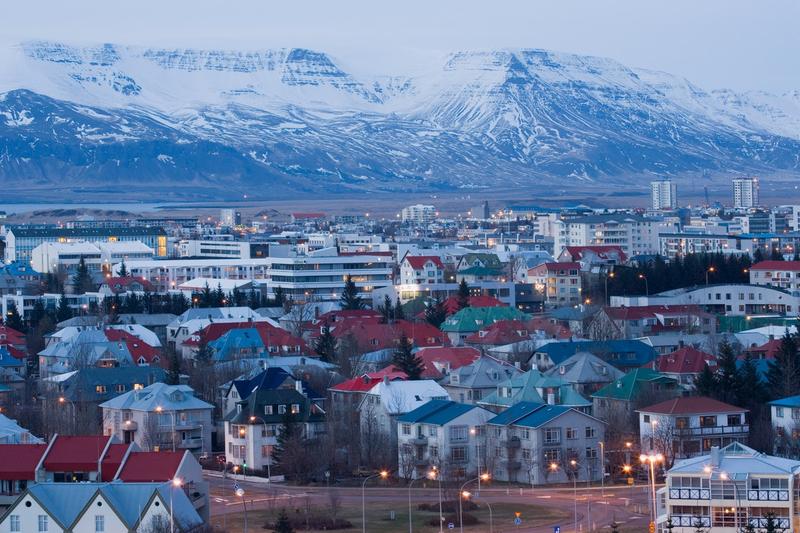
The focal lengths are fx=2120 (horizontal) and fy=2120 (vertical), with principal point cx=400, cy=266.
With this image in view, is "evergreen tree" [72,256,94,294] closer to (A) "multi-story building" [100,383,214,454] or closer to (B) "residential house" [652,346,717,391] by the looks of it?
(B) "residential house" [652,346,717,391]

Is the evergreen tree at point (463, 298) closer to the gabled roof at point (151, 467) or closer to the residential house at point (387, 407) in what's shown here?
the residential house at point (387, 407)

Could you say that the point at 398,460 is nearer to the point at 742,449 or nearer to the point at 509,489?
the point at 509,489

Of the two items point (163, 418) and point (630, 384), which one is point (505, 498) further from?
point (163, 418)

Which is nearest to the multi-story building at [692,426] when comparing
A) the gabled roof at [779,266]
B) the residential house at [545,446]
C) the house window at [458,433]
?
the residential house at [545,446]

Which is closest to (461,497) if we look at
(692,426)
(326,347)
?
(692,426)

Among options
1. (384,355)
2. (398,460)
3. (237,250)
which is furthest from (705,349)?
(237,250)
